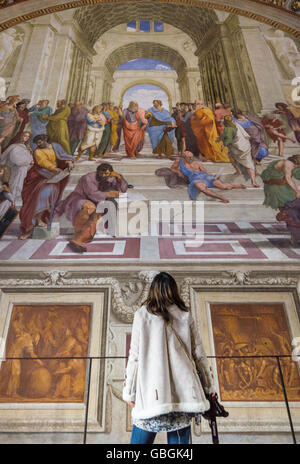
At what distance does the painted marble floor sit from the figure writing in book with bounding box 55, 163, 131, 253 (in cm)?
19

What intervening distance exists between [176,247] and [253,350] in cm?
223

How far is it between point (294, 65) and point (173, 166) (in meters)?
4.47

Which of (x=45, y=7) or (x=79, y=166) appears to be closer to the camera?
(x=79, y=166)

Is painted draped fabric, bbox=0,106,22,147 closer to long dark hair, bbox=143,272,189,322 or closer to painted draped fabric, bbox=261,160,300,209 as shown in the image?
painted draped fabric, bbox=261,160,300,209

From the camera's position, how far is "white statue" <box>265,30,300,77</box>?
8.34 m

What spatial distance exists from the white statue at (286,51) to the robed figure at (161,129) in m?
3.40

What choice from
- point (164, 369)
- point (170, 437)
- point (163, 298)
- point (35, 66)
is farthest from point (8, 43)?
point (170, 437)

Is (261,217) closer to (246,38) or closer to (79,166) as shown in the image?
(79,166)

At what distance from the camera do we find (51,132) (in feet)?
24.5

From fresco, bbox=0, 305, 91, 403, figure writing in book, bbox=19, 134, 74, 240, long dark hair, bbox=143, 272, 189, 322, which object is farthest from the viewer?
figure writing in book, bbox=19, 134, 74, 240

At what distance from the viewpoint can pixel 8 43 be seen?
8375 millimetres

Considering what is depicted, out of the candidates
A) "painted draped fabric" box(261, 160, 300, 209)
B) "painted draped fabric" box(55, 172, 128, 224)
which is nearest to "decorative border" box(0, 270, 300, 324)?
"painted draped fabric" box(55, 172, 128, 224)

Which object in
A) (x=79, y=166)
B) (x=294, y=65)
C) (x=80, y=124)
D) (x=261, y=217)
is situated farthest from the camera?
(x=294, y=65)
